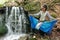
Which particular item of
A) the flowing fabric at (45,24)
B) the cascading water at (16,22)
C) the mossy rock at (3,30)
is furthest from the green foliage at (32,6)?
the flowing fabric at (45,24)

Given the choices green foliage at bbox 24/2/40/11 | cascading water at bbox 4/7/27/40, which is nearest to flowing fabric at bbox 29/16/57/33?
cascading water at bbox 4/7/27/40

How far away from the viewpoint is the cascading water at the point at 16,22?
9.45m

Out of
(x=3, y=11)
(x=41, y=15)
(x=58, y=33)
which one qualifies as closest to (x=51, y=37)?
(x=58, y=33)

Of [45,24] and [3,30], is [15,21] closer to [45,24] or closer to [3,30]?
[3,30]

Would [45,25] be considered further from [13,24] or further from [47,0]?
[47,0]

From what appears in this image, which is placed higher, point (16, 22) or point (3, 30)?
point (16, 22)

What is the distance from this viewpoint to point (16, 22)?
9664mm

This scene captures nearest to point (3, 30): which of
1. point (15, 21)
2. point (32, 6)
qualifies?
point (15, 21)

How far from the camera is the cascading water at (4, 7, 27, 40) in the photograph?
945 centimetres

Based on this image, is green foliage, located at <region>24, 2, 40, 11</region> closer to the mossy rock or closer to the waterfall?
the waterfall

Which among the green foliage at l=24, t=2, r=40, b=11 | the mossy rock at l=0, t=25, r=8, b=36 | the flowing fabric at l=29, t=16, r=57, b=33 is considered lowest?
the mossy rock at l=0, t=25, r=8, b=36

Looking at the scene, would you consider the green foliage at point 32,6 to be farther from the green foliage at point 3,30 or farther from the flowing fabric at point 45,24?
the flowing fabric at point 45,24

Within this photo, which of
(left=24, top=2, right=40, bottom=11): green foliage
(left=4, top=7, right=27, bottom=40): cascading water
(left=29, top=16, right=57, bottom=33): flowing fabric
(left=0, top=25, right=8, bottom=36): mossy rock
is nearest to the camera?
(left=29, top=16, right=57, bottom=33): flowing fabric

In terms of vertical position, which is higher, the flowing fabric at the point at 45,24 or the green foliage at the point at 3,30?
the flowing fabric at the point at 45,24
